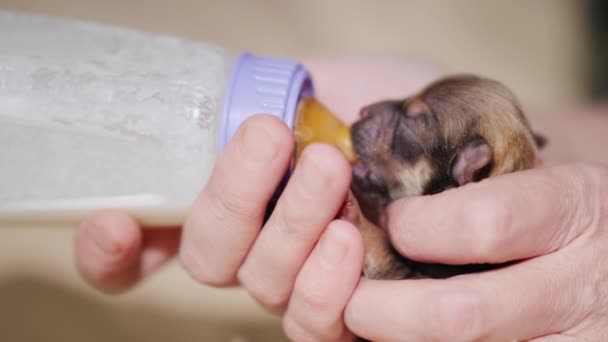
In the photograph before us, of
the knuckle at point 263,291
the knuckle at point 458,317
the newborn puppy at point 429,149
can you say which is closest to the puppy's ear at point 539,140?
the newborn puppy at point 429,149

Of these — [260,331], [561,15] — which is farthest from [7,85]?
[561,15]

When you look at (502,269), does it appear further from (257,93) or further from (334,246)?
(257,93)

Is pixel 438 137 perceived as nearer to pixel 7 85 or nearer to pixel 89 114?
pixel 89 114

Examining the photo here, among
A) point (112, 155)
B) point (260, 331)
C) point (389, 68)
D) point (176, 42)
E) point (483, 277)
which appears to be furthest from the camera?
point (389, 68)

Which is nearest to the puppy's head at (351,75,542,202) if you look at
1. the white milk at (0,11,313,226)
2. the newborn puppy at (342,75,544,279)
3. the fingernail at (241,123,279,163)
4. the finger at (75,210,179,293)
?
the newborn puppy at (342,75,544,279)

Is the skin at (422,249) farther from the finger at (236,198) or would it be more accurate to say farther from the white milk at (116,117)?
the white milk at (116,117)

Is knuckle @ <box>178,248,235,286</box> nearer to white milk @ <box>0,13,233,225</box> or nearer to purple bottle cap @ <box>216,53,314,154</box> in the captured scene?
white milk @ <box>0,13,233,225</box>
